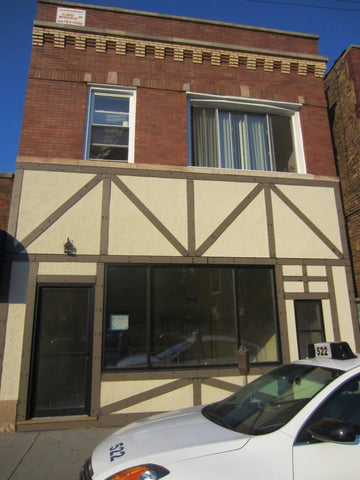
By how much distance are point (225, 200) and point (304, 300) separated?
267cm

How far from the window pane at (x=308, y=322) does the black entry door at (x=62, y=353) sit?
4.17 meters

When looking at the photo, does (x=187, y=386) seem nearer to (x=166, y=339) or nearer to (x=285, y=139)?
(x=166, y=339)

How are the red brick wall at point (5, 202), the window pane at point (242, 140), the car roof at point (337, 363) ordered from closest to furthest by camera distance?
the car roof at point (337, 363) → the red brick wall at point (5, 202) → the window pane at point (242, 140)

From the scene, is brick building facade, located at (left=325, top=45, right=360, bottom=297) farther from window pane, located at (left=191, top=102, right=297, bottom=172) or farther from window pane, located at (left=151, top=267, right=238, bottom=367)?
window pane, located at (left=151, top=267, right=238, bottom=367)

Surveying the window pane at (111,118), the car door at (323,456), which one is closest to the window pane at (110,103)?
the window pane at (111,118)

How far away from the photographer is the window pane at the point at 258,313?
732 centimetres

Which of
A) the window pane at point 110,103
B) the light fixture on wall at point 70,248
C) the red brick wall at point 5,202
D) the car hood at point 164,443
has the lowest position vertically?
the car hood at point 164,443

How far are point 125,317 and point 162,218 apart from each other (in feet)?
6.82

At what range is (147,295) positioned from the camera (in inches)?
278

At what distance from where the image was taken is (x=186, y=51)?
8.52 metres

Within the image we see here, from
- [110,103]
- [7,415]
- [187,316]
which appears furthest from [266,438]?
[110,103]

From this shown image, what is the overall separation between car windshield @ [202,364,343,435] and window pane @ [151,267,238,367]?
329cm

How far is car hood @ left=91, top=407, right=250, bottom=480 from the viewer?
2582 millimetres

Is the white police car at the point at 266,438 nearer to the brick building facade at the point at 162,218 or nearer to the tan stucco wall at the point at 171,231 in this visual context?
the brick building facade at the point at 162,218
